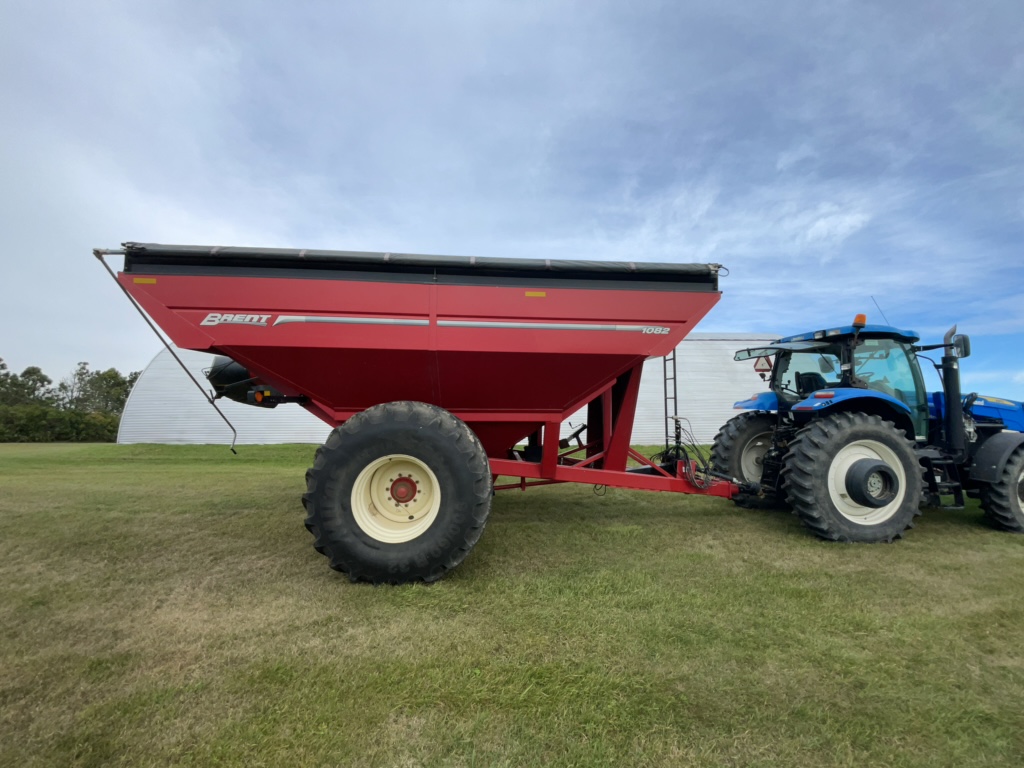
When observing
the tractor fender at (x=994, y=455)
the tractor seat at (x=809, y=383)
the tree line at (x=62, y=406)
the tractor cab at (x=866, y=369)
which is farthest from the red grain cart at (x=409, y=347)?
the tree line at (x=62, y=406)

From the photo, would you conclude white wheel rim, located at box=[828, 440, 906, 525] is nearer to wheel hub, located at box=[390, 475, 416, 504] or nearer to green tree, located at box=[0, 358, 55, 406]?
wheel hub, located at box=[390, 475, 416, 504]

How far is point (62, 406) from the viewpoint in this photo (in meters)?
44.0

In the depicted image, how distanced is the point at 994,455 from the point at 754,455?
212 cm

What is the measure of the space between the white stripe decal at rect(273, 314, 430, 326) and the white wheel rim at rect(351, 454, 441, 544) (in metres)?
0.95

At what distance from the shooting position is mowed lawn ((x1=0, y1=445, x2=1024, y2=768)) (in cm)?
179

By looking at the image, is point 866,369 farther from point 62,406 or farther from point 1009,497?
point 62,406

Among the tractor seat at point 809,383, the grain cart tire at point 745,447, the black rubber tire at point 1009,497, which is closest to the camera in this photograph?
the black rubber tire at point 1009,497

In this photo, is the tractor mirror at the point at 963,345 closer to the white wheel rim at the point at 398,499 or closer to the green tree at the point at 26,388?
the white wheel rim at the point at 398,499

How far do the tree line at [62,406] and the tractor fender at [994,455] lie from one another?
111 ft

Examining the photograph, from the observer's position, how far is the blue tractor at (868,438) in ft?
14.4

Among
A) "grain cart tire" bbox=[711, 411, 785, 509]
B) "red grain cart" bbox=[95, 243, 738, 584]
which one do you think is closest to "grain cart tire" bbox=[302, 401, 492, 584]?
"red grain cart" bbox=[95, 243, 738, 584]

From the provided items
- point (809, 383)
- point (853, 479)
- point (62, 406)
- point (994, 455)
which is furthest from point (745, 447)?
point (62, 406)

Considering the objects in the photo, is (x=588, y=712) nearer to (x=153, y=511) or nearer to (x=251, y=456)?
(x=153, y=511)

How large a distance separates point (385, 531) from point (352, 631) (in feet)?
2.92
